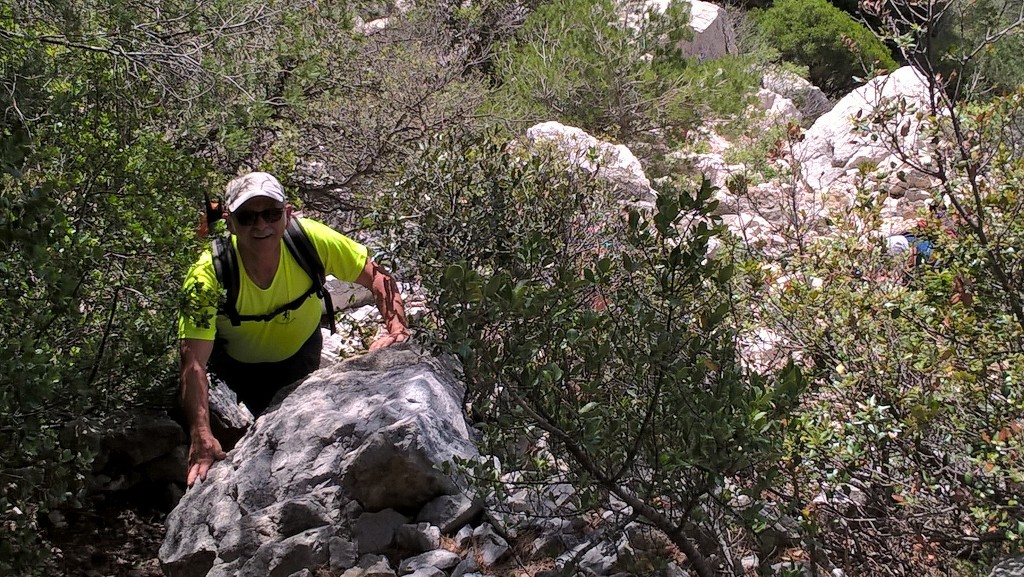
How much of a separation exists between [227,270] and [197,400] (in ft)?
1.59

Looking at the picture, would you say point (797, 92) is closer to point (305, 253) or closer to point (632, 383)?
point (305, 253)

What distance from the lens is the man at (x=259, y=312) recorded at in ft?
10.7

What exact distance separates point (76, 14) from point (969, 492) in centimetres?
404

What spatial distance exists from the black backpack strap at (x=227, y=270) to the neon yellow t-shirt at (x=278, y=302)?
0.02 meters

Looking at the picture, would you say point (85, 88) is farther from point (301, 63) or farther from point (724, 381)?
point (301, 63)

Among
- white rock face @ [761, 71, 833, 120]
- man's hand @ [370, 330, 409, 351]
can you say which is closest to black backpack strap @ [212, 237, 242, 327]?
man's hand @ [370, 330, 409, 351]

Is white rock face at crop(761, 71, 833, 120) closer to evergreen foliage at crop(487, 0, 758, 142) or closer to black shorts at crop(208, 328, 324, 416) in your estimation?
evergreen foliage at crop(487, 0, 758, 142)

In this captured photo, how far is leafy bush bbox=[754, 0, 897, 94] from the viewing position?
2158 centimetres

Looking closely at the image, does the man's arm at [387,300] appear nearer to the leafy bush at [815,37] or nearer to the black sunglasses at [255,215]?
the black sunglasses at [255,215]

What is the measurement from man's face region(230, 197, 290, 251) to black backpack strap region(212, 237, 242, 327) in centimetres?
7

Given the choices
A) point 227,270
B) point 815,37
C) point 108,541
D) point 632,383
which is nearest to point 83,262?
point 227,270

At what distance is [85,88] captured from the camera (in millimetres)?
3641

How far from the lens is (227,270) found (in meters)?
3.41

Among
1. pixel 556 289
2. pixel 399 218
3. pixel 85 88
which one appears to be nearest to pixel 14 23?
pixel 85 88
